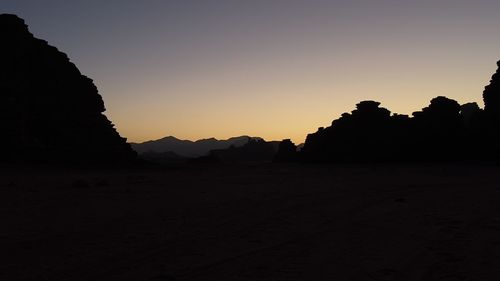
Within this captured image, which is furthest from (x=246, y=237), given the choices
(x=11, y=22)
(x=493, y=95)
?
(x=493, y=95)

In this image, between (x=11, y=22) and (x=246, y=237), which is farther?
(x=11, y=22)

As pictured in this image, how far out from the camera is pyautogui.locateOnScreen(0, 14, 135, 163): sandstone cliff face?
40.0 meters

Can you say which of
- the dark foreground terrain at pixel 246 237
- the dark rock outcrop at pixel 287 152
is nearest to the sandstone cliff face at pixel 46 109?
the dark foreground terrain at pixel 246 237

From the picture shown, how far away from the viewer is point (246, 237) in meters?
10.9

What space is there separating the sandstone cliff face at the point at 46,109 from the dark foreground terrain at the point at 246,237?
74.4ft

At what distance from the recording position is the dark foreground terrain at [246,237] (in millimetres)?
8102

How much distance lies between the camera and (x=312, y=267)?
27.4 ft

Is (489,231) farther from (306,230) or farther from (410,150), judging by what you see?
(410,150)

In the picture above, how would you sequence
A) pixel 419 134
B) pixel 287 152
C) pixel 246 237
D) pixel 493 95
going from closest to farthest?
pixel 246 237 < pixel 493 95 < pixel 419 134 < pixel 287 152

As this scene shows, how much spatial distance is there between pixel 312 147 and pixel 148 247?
161ft

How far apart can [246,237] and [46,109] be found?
1497 inches

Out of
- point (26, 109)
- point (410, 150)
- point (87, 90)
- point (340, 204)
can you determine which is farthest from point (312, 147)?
point (340, 204)

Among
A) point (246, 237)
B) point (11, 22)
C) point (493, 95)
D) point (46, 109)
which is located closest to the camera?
point (246, 237)

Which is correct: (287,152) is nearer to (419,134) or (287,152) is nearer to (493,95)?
(419,134)
